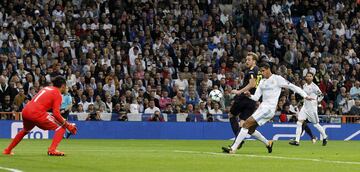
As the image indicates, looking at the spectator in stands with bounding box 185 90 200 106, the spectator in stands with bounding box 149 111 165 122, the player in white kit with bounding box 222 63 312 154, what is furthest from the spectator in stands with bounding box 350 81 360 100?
the player in white kit with bounding box 222 63 312 154

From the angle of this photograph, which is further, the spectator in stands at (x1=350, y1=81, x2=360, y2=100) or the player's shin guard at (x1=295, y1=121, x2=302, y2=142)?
the spectator in stands at (x1=350, y1=81, x2=360, y2=100)

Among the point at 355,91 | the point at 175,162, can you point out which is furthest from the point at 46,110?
the point at 355,91

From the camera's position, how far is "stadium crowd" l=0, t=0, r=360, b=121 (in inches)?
1299

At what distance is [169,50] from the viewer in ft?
120

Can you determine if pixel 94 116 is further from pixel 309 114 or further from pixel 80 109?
pixel 309 114

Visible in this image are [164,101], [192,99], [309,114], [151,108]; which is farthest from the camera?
[192,99]

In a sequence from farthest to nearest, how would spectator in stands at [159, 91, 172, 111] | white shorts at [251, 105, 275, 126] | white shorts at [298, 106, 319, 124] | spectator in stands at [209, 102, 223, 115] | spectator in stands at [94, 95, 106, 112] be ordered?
spectator in stands at [209, 102, 223, 115], spectator in stands at [159, 91, 172, 111], spectator in stands at [94, 95, 106, 112], white shorts at [298, 106, 319, 124], white shorts at [251, 105, 275, 126]

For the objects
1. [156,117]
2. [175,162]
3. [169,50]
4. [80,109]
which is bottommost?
[156,117]

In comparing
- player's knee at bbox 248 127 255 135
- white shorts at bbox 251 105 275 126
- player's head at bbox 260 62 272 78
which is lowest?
player's knee at bbox 248 127 255 135

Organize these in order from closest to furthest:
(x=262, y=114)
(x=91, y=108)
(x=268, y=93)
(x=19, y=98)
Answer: (x=262, y=114), (x=268, y=93), (x=19, y=98), (x=91, y=108)

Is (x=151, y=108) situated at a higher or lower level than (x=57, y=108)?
lower

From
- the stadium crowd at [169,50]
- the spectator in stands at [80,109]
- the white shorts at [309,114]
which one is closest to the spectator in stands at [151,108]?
the stadium crowd at [169,50]

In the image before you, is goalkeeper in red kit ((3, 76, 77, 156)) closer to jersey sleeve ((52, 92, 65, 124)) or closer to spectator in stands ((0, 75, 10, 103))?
jersey sleeve ((52, 92, 65, 124))

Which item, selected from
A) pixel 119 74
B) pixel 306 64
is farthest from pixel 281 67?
pixel 119 74
